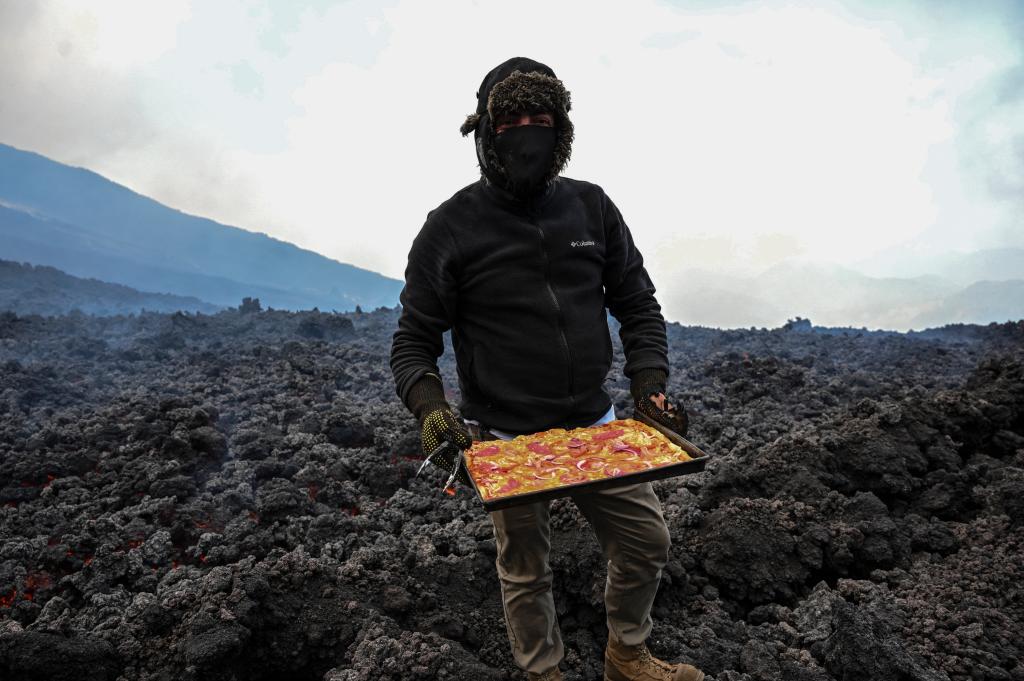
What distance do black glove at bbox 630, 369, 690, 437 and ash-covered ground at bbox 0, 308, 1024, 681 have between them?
4.68 feet

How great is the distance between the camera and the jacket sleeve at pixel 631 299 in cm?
327

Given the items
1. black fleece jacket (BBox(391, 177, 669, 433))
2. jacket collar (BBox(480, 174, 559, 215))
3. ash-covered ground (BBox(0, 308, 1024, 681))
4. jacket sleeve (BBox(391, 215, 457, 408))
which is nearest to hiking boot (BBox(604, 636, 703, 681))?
ash-covered ground (BBox(0, 308, 1024, 681))

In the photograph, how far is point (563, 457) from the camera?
2.91 meters

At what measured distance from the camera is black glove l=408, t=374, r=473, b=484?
283cm

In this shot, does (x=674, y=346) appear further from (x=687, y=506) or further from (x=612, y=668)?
(x=612, y=668)

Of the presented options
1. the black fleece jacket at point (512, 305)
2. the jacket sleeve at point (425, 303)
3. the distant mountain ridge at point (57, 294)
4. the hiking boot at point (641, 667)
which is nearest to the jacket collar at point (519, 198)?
the black fleece jacket at point (512, 305)

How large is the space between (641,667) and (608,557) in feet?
2.09

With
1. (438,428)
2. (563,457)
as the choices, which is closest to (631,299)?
(563,457)

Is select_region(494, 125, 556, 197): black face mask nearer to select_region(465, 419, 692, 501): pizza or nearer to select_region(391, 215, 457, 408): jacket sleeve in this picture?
select_region(391, 215, 457, 408): jacket sleeve

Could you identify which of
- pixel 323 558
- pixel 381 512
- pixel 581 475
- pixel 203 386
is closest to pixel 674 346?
pixel 203 386

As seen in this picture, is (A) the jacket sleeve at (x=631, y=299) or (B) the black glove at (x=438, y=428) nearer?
(B) the black glove at (x=438, y=428)

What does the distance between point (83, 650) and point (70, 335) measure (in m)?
15.6

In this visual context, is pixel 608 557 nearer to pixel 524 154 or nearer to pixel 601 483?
pixel 601 483

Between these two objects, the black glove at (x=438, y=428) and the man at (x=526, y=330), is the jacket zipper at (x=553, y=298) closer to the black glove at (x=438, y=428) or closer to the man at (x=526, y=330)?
the man at (x=526, y=330)
